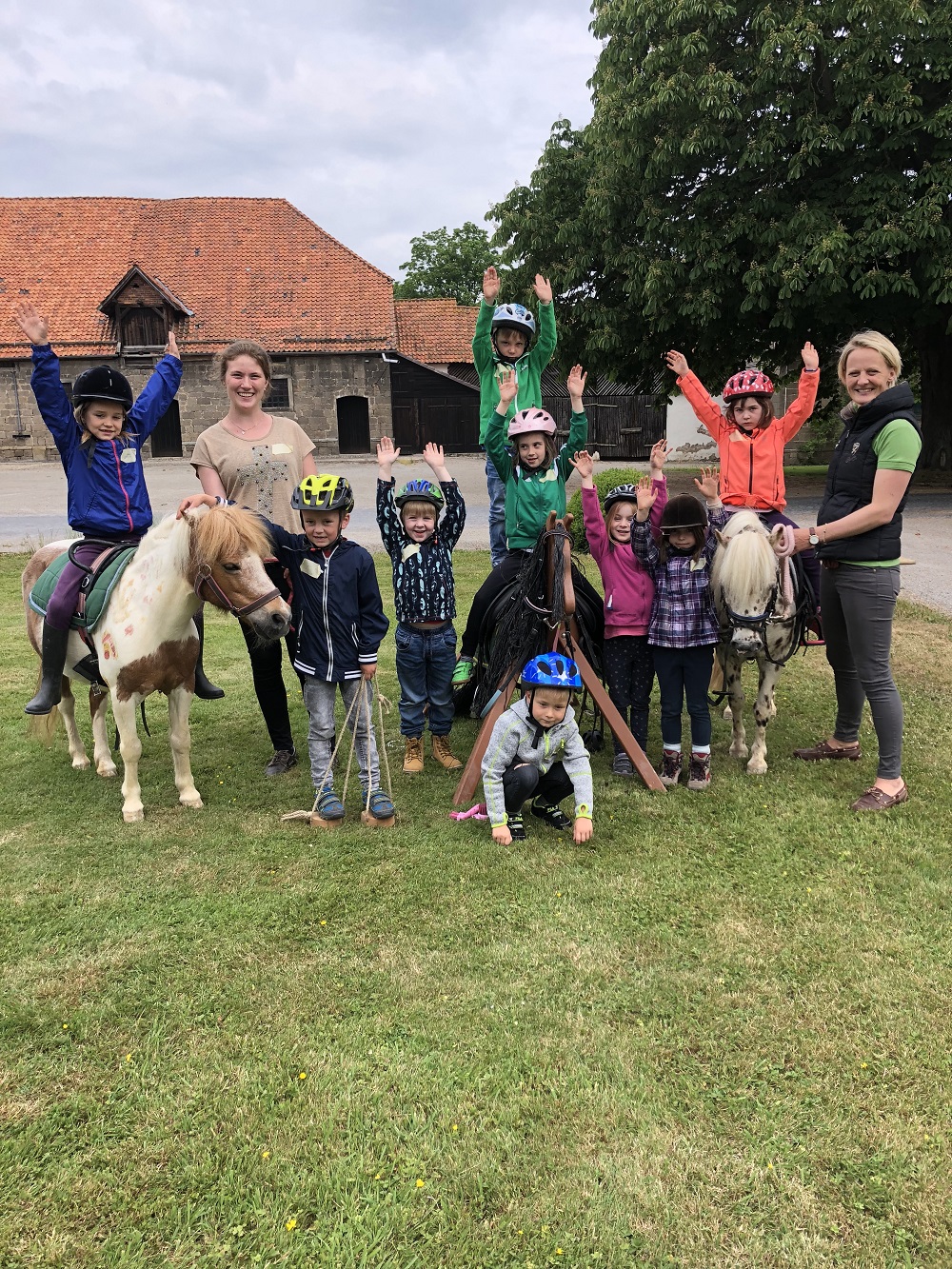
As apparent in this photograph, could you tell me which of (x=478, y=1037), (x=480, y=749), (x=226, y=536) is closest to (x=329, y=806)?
(x=480, y=749)

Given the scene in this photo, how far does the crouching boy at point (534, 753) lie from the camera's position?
4.24m

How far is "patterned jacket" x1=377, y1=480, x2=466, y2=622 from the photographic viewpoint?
5.20m

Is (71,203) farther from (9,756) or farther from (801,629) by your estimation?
(801,629)

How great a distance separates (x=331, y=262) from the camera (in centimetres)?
3228

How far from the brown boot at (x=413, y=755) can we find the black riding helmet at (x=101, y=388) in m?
2.69

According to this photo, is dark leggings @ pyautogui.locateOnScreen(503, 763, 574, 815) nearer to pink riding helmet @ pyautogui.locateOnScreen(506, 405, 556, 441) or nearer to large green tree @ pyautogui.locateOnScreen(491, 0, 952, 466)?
pink riding helmet @ pyautogui.locateOnScreen(506, 405, 556, 441)

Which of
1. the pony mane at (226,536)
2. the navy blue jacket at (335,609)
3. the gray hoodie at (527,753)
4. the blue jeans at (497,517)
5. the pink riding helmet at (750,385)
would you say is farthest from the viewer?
the blue jeans at (497,517)

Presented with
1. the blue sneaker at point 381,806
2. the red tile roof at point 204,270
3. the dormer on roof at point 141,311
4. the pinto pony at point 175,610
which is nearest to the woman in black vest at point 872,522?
the blue sneaker at point 381,806

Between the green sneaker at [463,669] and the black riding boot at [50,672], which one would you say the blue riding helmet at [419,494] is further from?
the black riding boot at [50,672]

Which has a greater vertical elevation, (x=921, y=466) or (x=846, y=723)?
(x=921, y=466)

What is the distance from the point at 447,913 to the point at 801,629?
10.3ft

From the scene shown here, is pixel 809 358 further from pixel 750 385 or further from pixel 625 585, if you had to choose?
pixel 625 585

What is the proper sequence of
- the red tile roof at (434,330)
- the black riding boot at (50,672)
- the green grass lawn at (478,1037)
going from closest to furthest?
the green grass lawn at (478,1037) < the black riding boot at (50,672) < the red tile roof at (434,330)

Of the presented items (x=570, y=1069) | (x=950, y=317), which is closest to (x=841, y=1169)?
(x=570, y=1069)
